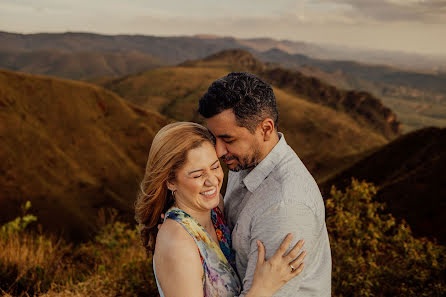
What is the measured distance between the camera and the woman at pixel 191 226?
2.38 metres

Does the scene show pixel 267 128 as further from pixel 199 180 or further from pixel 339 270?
pixel 339 270

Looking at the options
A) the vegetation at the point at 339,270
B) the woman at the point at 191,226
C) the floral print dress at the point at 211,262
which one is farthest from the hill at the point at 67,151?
the floral print dress at the point at 211,262

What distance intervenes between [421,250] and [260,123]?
492cm

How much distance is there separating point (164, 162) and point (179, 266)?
2.76 feet

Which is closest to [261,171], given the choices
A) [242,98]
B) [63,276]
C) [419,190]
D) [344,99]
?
[242,98]

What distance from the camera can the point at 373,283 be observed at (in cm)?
538

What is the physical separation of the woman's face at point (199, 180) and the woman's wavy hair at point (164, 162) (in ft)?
0.17

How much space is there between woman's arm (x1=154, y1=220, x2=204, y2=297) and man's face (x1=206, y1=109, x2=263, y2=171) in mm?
808

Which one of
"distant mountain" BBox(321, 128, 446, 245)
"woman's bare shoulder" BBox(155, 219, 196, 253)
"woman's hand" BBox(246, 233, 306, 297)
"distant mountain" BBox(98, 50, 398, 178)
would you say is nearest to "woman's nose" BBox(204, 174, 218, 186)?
"woman's bare shoulder" BBox(155, 219, 196, 253)

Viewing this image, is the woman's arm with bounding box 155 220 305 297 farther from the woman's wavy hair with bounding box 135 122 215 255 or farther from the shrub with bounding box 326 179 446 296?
the shrub with bounding box 326 179 446 296

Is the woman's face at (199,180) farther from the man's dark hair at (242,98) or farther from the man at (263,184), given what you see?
the man's dark hair at (242,98)

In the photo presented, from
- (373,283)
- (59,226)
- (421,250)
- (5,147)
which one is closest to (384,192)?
(421,250)

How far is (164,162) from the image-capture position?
2.82 m

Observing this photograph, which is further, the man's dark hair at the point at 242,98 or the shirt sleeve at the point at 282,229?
the man's dark hair at the point at 242,98
